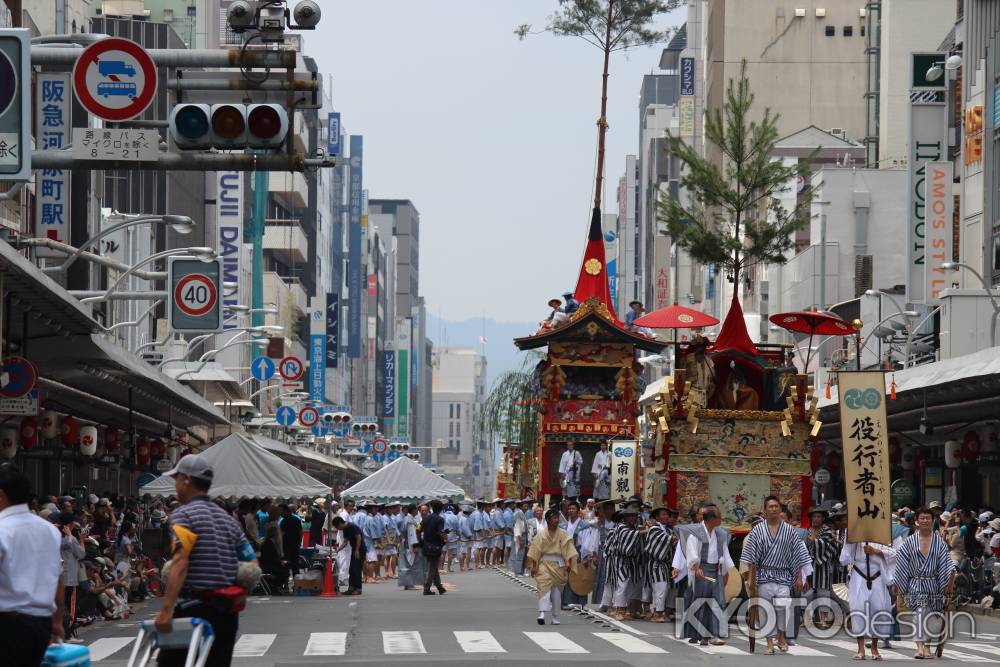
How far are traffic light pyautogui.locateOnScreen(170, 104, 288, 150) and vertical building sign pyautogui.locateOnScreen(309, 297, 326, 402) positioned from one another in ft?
276

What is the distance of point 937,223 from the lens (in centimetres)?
4856

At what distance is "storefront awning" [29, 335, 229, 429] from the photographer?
27.5 meters

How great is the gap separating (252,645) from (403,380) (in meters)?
157

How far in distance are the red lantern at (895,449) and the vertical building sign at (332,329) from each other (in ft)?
215

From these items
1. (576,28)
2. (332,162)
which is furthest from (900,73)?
(332,162)

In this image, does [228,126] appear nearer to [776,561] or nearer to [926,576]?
[776,561]

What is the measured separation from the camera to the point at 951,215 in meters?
48.3

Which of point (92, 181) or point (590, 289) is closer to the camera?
point (590, 289)

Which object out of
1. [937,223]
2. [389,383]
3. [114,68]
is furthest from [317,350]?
[114,68]

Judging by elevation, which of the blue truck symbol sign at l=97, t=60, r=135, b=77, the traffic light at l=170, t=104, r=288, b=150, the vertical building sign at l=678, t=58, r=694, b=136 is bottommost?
the traffic light at l=170, t=104, r=288, b=150

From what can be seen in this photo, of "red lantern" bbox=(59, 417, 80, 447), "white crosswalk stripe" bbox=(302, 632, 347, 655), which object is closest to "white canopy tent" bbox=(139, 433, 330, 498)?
"red lantern" bbox=(59, 417, 80, 447)

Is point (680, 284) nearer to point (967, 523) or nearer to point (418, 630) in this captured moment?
point (967, 523)

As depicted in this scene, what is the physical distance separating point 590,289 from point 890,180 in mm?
28967

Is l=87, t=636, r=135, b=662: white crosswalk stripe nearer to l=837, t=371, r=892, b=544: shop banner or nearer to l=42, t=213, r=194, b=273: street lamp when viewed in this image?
l=837, t=371, r=892, b=544: shop banner
